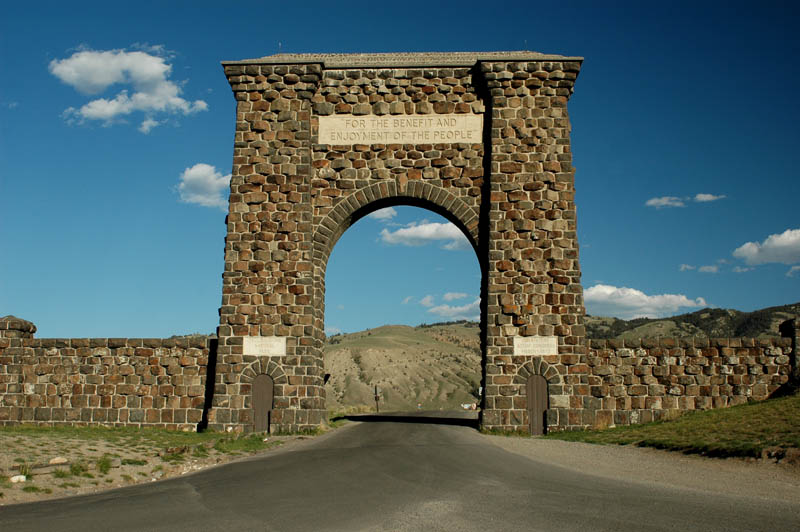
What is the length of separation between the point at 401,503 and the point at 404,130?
1361cm

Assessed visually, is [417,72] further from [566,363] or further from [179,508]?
[179,508]

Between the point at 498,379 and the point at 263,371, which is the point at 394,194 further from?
the point at 263,371

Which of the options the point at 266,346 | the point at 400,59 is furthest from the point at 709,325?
the point at 266,346

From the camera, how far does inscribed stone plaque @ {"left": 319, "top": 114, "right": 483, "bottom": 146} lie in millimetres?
19719

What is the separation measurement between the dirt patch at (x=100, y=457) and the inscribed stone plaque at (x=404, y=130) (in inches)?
329

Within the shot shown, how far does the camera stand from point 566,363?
725 inches

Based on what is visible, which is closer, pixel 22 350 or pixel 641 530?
pixel 641 530

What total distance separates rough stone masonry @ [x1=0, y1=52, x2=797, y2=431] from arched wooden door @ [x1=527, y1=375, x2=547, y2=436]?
17 cm


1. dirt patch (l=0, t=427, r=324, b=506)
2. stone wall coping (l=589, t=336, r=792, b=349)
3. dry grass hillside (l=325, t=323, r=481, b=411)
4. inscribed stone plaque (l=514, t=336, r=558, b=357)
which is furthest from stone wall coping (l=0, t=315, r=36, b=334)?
dry grass hillside (l=325, t=323, r=481, b=411)

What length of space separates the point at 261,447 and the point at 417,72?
11.0 meters

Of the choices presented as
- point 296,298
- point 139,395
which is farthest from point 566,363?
point 139,395

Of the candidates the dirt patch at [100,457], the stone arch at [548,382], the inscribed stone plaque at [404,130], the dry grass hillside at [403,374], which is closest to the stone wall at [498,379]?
the stone arch at [548,382]

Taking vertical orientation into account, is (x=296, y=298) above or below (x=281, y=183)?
Result: below

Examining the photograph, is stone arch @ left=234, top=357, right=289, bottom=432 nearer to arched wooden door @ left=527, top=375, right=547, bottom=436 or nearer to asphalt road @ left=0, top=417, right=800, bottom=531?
arched wooden door @ left=527, top=375, right=547, bottom=436
